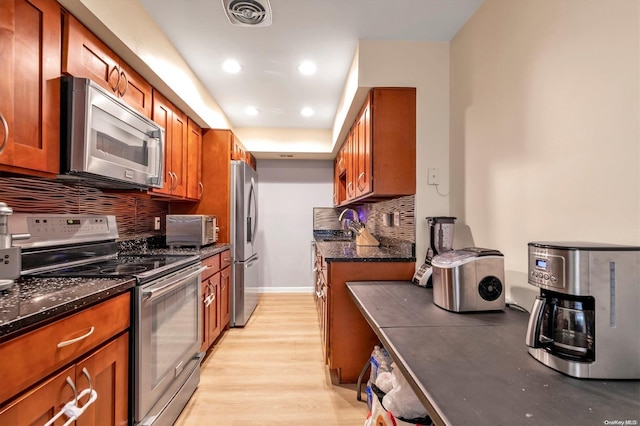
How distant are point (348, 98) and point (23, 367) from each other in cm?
247

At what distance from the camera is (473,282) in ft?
4.35

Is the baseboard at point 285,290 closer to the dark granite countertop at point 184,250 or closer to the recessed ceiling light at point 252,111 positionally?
the dark granite countertop at point 184,250

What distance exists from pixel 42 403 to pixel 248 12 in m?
1.98

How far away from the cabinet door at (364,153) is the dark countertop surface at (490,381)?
1244 mm

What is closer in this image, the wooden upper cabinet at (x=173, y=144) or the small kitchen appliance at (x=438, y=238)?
the small kitchen appliance at (x=438, y=238)

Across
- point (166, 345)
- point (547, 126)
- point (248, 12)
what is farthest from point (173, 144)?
point (547, 126)

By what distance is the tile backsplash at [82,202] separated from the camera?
1.46 m

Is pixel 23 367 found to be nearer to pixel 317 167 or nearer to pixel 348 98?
pixel 348 98

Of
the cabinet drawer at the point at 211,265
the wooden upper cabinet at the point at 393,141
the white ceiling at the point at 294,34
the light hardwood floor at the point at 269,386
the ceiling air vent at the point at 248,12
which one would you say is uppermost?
the white ceiling at the point at 294,34

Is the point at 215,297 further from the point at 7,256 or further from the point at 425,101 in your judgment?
the point at 425,101

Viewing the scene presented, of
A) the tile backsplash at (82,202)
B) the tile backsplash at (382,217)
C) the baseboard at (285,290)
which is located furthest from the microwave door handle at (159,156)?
the baseboard at (285,290)

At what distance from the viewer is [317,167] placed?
4965 mm

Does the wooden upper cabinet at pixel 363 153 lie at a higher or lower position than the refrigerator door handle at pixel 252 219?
higher

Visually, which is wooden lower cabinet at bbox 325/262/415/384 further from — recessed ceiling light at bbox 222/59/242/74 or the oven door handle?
recessed ceiling light at bbox 222/59/242/74
